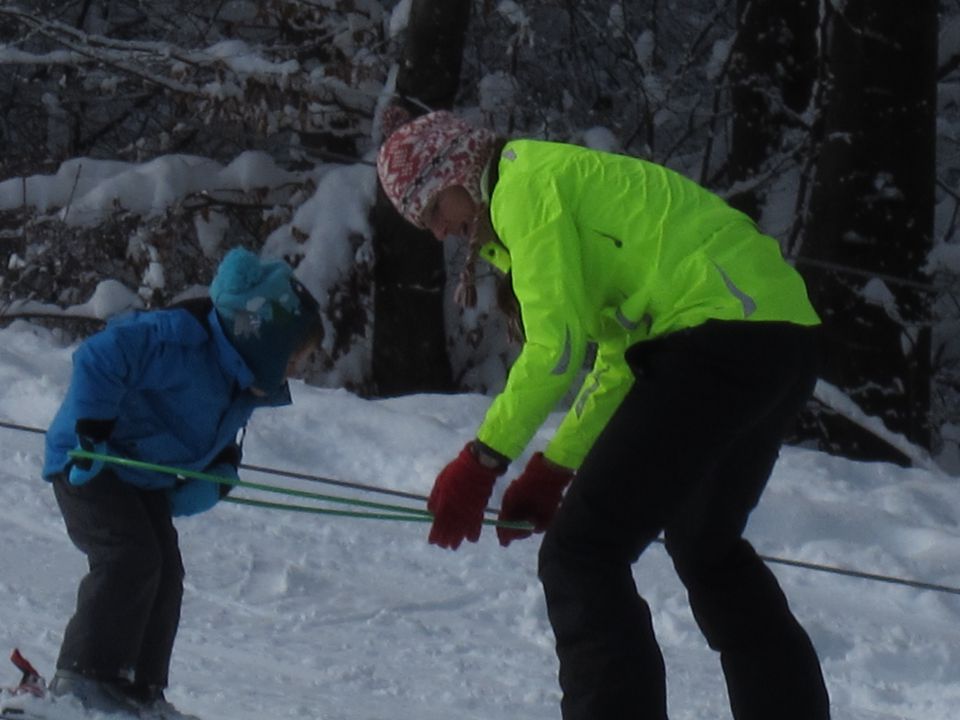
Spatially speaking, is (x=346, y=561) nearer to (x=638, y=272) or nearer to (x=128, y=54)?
(x=638, y=272)

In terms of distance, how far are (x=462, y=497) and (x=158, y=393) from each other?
0.79m

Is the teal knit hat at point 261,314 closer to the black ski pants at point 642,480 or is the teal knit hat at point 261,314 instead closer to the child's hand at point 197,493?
the child's hand at point 197,493

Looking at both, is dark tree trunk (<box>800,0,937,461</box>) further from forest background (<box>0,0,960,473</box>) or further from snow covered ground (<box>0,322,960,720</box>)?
snow covered ground (<box>0,322,960,720</box>)

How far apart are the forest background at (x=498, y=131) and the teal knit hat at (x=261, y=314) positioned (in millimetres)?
3983

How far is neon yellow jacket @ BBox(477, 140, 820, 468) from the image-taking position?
2.58m

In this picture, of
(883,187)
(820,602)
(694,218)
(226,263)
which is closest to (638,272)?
(694,218)

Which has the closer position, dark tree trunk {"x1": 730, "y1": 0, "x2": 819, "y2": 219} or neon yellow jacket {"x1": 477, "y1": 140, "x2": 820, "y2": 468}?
neon yellow jacket {"x1": 477, "y1": 140, "x2": 820, "y2": 468}

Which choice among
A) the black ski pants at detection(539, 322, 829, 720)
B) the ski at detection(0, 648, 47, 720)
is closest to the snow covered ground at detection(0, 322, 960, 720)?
the ski at detection(0, 648, 47, 720)

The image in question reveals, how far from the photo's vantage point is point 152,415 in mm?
3193

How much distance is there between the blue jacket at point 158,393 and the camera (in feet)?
10.00

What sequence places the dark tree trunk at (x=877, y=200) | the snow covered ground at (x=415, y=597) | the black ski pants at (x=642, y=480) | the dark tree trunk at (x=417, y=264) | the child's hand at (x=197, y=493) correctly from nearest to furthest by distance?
1. the black ski pants at (x=642, y=480)
2. the child's hand at (x=197, y=493)
3. the snow covered ground at (x=415, y=597)
4. the dark tree trunk at (x=877, y=200)
5. the dark tree trunk at (x=417, y=264)

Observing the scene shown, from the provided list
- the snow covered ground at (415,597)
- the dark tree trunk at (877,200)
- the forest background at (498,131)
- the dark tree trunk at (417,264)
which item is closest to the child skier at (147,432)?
the snow covered ground at (415,597)

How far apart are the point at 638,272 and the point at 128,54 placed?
6.30 metres

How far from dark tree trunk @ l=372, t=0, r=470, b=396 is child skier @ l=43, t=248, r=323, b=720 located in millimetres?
4749
